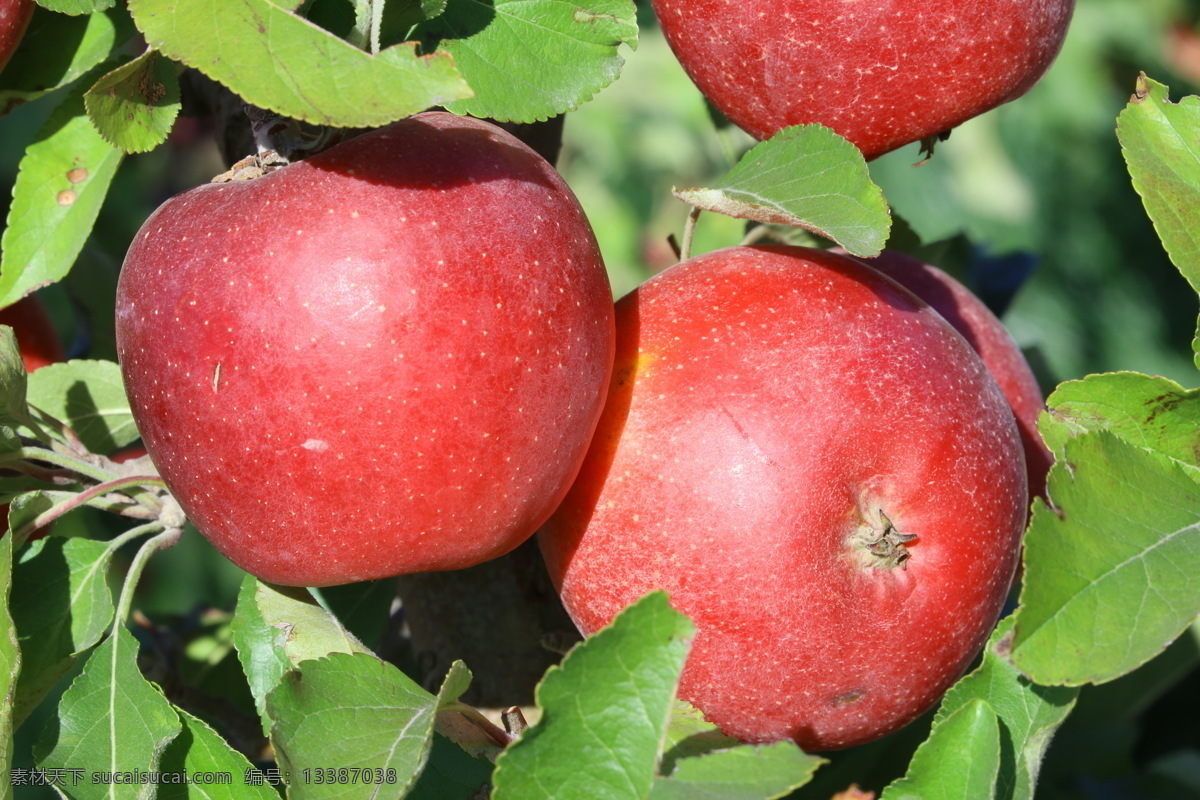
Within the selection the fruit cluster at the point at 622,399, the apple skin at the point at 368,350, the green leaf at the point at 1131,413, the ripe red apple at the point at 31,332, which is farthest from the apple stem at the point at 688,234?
the ripe red apple at the point at 31,332

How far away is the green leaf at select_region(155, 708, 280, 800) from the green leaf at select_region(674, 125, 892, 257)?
510mm

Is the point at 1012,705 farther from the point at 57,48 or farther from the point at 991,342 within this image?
the point at 57,48

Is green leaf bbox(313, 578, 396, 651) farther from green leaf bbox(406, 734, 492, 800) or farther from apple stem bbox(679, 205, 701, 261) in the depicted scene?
apple stem bbox(679, 205, 701, 261)

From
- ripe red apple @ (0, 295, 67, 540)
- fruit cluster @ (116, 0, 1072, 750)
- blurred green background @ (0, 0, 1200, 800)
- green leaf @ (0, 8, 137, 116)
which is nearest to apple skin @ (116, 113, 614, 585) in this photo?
fruit cluster @ (116, 0, 1072, 750)

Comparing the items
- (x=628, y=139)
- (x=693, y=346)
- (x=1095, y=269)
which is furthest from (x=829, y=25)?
(x=628, y=139)

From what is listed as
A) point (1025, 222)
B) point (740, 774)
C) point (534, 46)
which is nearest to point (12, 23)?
point (534, 46)

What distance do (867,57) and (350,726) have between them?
585 millimetres

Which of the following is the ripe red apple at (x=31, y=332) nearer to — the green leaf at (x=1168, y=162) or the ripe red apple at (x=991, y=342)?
the ripe red apple at (x=991, y=342)

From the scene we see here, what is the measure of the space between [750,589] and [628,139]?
12.6ft

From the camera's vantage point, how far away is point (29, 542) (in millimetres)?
945

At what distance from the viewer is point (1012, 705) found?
75 cm

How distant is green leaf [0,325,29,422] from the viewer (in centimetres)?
86

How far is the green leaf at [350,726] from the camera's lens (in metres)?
0.67

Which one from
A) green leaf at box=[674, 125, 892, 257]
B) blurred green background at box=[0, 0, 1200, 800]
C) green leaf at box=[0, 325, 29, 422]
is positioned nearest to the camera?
green leaf at box=[674, 125, 892, 257]
